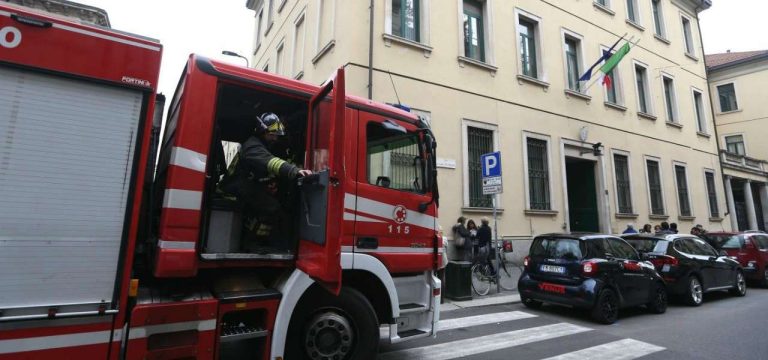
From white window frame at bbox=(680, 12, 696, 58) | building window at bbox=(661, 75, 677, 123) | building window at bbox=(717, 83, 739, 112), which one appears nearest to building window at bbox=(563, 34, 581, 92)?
building window at bbox=(661, 75, 677, 123)

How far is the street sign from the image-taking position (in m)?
8.73

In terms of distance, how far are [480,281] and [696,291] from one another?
4541 mm

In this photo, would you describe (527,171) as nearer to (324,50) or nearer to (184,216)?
(324,50)

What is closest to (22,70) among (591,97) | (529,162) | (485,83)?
(485,83)

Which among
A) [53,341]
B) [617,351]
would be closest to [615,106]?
[617,351]

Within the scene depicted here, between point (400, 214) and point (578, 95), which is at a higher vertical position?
point (578, 95)

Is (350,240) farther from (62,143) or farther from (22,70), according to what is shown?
(22,70)

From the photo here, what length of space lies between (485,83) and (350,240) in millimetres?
9931

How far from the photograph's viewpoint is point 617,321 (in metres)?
7.12

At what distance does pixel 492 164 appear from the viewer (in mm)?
8922

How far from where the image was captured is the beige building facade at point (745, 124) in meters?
24.7

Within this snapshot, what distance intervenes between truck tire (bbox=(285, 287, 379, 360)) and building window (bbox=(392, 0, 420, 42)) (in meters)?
9.15

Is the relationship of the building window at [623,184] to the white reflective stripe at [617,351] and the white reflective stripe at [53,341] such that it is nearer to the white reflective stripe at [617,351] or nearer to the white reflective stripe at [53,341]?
the white reflective stripe at [617,351]

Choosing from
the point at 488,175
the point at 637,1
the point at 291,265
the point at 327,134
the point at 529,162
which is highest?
the point at 637,1
